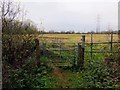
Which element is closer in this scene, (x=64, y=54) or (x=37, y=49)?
(x=37, y=49)

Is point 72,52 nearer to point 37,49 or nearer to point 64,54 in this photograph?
point 64,54

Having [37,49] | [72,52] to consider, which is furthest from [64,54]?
[37,49]

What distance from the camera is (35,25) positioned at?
68.1ft

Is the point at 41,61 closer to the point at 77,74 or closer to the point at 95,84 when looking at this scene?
the point at 77,74

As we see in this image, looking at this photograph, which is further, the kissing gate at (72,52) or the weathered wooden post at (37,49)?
the kissing gate at (72,52)

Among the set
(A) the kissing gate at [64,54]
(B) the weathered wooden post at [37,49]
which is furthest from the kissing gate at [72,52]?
(B) the weathered wooden post at [37,49]

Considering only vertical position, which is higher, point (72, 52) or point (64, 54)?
point (72, 52)

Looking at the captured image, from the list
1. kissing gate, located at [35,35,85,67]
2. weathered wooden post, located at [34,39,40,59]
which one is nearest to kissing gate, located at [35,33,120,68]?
kissing gate, located at [35,35,85,67]

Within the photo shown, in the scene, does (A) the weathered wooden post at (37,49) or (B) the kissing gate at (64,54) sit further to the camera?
(B) the kissing gate at (64,54)

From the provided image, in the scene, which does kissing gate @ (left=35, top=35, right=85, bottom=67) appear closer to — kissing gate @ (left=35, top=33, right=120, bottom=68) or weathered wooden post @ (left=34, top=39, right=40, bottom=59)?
kissing gate @ (left=35, top=33, right=120, bottom=68)

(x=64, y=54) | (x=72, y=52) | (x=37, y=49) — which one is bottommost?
(x=64, y=54)

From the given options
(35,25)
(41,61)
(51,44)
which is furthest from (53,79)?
(51,44)

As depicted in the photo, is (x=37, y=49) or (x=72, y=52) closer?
(x=37, y=49)

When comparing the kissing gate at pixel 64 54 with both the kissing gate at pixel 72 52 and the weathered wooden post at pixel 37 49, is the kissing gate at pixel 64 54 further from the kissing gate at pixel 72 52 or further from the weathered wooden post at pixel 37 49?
the weathered wooden post at pixel 37 49
